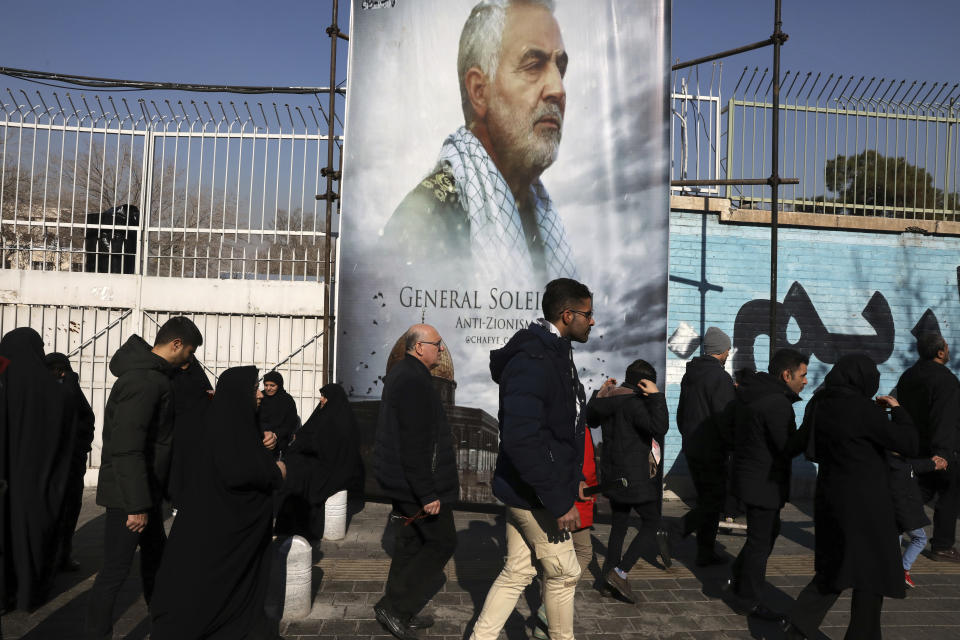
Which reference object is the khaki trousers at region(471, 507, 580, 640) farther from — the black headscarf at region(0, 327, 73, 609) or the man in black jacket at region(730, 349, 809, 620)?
the black headscarf at region(0, 327, 73, 609)

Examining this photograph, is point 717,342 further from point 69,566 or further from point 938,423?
point 69,566

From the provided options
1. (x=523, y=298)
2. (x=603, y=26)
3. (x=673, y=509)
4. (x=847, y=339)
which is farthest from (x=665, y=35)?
(x=673, y=509)

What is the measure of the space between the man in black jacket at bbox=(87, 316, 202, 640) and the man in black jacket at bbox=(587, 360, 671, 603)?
9.94ft

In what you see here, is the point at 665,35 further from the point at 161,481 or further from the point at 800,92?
the point at 161,481

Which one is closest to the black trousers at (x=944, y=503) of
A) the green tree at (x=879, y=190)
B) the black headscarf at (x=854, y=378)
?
the black headscarf at (x=854, y=378)

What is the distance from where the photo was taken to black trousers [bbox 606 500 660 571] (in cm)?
537

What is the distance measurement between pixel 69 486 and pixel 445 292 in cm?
389

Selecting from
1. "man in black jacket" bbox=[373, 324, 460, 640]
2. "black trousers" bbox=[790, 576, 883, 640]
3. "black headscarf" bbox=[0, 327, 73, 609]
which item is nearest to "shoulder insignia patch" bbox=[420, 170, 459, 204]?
"man in black jacket" bbox=[373, 324, 460, 640]

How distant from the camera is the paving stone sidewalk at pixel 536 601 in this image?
187 inches

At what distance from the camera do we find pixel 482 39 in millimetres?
7930

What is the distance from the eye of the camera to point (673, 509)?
856 centimetres

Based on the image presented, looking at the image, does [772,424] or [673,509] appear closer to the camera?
[772,424]

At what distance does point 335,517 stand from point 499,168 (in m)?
3.97

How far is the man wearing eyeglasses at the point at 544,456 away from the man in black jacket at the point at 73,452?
→ 10.9 ft
